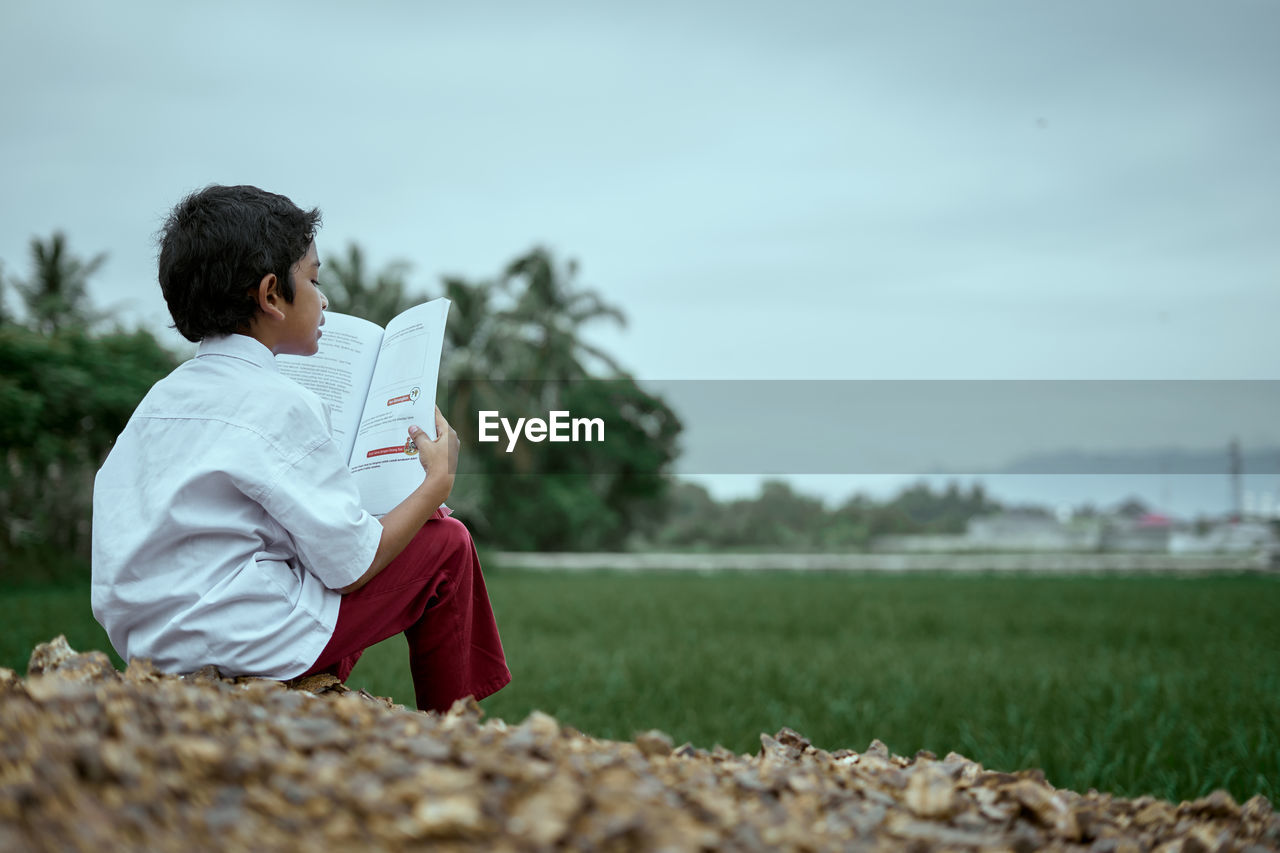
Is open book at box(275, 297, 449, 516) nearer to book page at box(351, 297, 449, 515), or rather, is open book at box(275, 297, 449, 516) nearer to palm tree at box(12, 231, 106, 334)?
book page at box(351, 297, 449, 515)

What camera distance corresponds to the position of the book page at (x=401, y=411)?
1.80 m

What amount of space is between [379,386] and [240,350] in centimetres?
28

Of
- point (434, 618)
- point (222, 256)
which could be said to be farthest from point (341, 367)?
point (434, 618)

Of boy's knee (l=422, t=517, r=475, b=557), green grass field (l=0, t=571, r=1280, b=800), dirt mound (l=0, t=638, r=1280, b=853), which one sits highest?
boy's knee (l=422, t=517, r=475, b=557)

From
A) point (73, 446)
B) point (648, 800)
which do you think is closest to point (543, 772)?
point (648, 800)

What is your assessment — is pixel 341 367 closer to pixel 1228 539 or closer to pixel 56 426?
pixel 56 426

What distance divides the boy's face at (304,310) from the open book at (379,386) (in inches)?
4.2

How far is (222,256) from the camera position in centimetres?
173

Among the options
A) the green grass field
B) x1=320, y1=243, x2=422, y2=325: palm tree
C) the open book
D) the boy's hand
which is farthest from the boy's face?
x1=320, y1=243, x2=422, y2=325: palm tree

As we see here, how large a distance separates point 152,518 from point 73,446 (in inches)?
440

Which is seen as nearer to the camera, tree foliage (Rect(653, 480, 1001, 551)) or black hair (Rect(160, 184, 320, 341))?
black hair (Rect(160, 184, 320, 341))

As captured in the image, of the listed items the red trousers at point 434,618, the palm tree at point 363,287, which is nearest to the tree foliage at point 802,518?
the palm tree at point 363,287

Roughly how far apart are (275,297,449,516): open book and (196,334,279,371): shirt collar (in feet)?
0.60

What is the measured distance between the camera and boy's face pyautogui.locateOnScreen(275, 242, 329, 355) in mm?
1800
